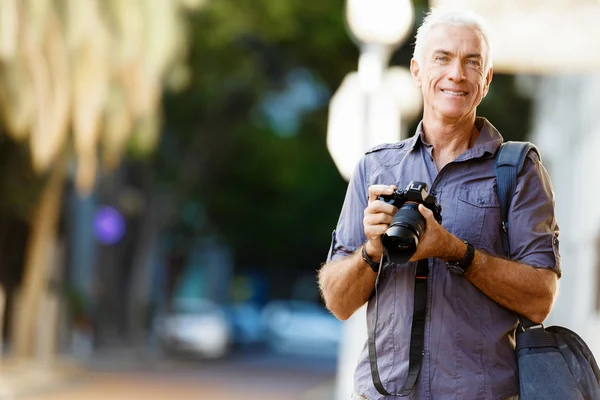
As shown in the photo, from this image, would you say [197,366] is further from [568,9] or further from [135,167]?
[568,9]

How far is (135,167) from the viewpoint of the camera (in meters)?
36.2

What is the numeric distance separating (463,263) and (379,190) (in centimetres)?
29

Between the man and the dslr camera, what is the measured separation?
1.1 inches

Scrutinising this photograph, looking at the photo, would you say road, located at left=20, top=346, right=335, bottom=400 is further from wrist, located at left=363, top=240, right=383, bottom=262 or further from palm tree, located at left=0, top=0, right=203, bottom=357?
wrist, located at left=363, top=240, right=383, bottom=262

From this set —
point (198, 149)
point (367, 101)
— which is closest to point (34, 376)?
point (367, 101)

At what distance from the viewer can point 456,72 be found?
11.2ft

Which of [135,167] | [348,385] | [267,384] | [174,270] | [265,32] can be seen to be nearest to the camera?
[348,385]

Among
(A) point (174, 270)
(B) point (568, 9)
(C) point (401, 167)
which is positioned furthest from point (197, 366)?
(C) point (401, 167)

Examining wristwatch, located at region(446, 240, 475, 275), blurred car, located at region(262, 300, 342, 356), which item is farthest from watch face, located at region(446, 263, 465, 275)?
blurred car, located at region(262, 300, 342, 356)

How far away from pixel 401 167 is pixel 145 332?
117 ft

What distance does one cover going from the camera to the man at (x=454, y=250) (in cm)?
326

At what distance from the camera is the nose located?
340cm

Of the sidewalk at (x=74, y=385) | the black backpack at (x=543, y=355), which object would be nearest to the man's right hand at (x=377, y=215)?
the black backpack at (x=543, y=355)

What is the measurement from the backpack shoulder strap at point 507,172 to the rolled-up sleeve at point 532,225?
0.06ft
